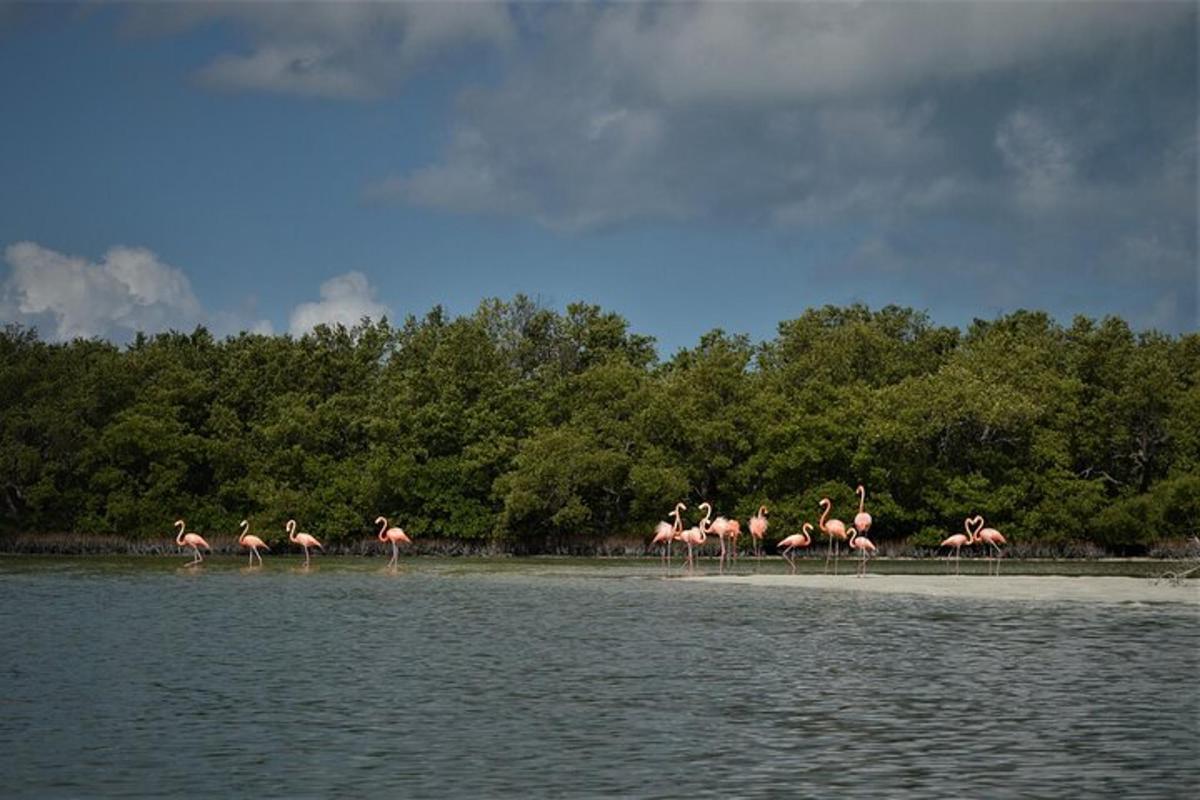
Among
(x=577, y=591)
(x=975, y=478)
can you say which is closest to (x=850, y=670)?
(x=577, y=591)

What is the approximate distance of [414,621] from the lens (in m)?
29.4

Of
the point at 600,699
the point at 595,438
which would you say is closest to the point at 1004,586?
the point at 600,699

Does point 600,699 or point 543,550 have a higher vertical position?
point 543,550

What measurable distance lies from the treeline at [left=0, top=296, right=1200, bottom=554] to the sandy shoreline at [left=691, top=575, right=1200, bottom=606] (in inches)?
776

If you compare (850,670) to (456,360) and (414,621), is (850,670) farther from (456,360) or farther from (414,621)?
(456,360)

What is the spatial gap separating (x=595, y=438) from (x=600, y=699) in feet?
160

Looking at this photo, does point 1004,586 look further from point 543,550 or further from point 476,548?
point 476,548

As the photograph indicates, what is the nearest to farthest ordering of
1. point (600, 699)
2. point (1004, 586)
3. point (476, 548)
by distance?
1. point (600, 699)
2. point (1004, 586)
3. point (476, 548)

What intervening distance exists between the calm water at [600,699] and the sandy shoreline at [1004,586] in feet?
8.16

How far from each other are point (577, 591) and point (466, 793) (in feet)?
77.8

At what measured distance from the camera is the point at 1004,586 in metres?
37.8

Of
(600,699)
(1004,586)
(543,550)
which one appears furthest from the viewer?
Result: (543,550)

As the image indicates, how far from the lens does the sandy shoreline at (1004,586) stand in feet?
113

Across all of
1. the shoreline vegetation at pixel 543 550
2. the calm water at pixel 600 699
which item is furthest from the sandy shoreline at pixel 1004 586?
the shoreline vegetation at pixel 543 550
